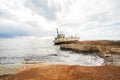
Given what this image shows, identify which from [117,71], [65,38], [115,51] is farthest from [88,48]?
[65,38]

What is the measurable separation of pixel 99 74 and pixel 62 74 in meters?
2.67

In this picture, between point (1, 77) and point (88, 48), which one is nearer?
point (1, 77)

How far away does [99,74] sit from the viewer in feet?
35.9

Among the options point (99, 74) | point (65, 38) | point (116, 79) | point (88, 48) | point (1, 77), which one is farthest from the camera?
point (65, 38)

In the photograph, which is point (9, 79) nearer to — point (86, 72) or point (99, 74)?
point (86, 72)

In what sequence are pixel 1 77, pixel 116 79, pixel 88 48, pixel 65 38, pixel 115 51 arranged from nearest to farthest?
pixel 116 79 → pixel 1 77 → pixel 115 51 → pixel 88 48 → pixel 65 38

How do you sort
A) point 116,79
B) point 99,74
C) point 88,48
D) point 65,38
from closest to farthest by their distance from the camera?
point 116,79 → point 99,74 → point 88,48 → point 65,38

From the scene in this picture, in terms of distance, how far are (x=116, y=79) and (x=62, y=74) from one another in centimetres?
380

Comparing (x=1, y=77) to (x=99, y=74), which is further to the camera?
(x=1, y=77)

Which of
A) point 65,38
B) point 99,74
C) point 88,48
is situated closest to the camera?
point 99,74

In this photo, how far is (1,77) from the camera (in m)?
12.4

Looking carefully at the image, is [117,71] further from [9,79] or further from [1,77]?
[1,77]

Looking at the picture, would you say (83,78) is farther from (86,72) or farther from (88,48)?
(88,48)

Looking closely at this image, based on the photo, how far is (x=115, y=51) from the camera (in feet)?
94.3
